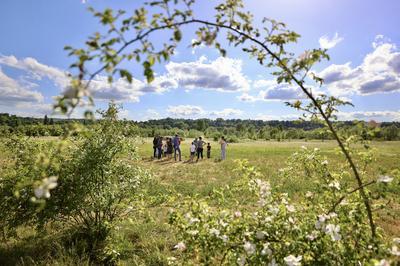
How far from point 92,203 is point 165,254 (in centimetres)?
188

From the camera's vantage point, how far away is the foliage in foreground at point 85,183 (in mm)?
6195

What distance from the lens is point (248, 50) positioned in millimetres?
3021

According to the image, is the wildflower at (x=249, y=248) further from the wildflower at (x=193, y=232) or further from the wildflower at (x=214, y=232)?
the wildflower at (x=193, y=232)

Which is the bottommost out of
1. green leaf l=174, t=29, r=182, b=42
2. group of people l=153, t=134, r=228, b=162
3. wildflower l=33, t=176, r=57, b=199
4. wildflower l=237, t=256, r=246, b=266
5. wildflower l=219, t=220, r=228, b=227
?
group of people l=153, t=134, r=228, b=162

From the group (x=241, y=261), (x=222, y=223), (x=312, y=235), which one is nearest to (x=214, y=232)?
(x=222, y=223)

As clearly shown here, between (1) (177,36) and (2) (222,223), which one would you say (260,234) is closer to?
(2) (222,223)

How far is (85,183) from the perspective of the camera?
6438 mm

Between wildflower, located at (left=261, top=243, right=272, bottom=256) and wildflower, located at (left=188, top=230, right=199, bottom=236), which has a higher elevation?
wildflower, located at (left=188, top=230, right=199, bottom=236)

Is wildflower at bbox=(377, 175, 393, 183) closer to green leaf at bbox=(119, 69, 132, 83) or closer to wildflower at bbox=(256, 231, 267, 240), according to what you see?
wildflower at bbox=(256, 231, 267, 240)

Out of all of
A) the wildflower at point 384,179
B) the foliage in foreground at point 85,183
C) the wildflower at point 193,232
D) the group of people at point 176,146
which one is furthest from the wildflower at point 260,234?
the group of people at point 176,146

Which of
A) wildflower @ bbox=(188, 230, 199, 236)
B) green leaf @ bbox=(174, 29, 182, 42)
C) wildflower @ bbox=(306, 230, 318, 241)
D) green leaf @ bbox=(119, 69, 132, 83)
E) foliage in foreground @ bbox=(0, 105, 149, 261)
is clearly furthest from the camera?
foliage in foreground @ bbox=(0, 105, 149, 261)

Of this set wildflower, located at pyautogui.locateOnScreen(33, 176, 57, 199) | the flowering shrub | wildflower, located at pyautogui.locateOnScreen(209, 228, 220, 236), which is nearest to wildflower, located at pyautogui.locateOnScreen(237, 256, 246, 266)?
the flowering shrub

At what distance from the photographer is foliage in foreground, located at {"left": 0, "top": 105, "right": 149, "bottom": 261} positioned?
20.3 feet

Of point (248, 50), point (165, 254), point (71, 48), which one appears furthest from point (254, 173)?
point (165, 254)
